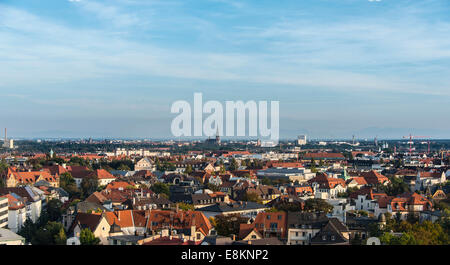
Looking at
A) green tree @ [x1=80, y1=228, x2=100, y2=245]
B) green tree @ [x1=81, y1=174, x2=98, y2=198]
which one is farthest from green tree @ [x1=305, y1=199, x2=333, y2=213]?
green tree @ [x1=81, y1=174, x2=98, y2=198]

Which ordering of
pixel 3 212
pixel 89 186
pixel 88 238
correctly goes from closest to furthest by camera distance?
pixel 88 238 → pixel 3 212 → pixel 89 186

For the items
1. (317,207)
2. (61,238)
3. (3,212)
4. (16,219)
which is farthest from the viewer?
(317,207)

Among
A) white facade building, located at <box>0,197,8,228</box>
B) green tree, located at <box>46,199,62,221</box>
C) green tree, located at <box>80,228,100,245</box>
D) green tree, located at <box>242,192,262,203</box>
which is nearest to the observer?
green tree, located at <box>80,228,100,245</box>

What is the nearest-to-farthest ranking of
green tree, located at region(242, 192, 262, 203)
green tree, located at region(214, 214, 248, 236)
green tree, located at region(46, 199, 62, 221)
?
green tree, located at region(214, 214, 248, 236)
green tree, located at region(46, 199, 62, 221)
green tree, located at region(242, 192, 262, 203)

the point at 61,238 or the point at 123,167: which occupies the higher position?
the point at 61,238

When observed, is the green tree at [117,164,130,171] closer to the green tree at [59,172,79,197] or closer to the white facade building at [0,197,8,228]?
the green tree at [59,172,79,197]

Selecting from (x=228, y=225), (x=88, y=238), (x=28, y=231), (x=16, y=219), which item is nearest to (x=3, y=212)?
(x=16, y=219)

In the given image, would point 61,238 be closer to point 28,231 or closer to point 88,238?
point 88,238

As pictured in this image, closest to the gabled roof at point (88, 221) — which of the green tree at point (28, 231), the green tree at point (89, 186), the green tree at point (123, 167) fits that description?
the green tree at point (28, 231)
